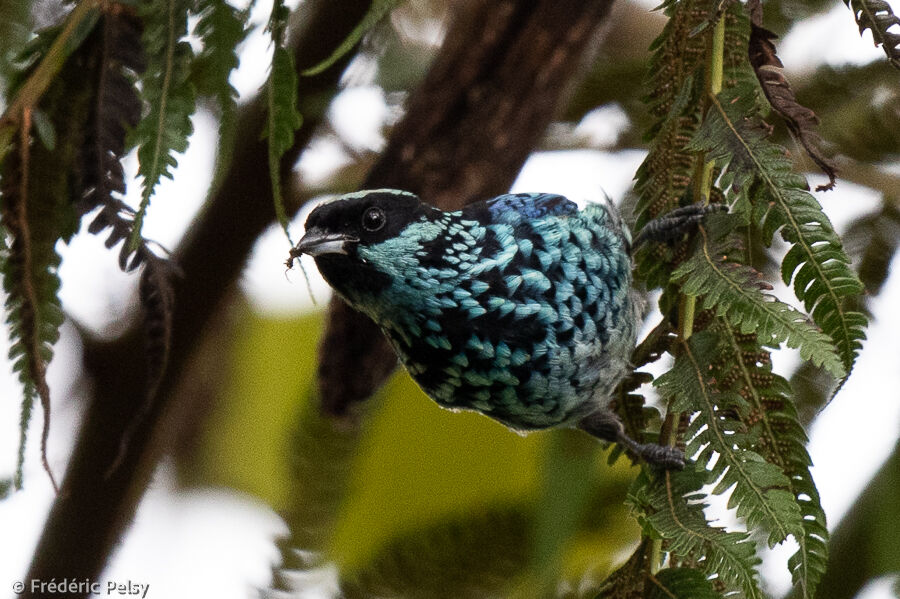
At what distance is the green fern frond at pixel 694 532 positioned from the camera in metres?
1.40

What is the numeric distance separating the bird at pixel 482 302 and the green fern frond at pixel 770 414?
0.38m

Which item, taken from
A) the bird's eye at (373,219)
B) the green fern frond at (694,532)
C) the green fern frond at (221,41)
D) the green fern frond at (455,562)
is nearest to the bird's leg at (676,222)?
the green fern frond at (694,532)

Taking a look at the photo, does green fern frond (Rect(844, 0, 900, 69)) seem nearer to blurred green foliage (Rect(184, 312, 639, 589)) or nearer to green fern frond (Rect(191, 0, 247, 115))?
green fern frond (Rect(191, 0, 247, 115))

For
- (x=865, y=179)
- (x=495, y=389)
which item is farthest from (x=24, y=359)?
(x=865, y=179)

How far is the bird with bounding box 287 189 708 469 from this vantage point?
2016 millimetres

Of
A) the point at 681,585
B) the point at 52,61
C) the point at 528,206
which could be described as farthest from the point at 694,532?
the point at 52,61

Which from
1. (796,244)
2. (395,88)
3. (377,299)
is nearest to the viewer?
(796,244)

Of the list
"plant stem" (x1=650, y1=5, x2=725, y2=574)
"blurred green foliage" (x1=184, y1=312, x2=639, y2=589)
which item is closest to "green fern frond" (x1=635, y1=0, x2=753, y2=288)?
"plant stem" (x1=650, y1=5, x2=725, y2=574)

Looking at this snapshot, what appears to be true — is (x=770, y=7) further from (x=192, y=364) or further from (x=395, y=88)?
(x=192, y=364)

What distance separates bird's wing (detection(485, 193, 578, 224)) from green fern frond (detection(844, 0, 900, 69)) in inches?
38.8

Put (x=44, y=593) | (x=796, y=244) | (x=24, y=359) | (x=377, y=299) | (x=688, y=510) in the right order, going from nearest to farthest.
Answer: (x=796, y=244), (x=688, y=510), (x=24, y=359), (x=377, y=299), (x=44, y=593)

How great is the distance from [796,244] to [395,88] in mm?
1966

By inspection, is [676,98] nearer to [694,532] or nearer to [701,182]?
[701,182]

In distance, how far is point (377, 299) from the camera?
2.05 metres
